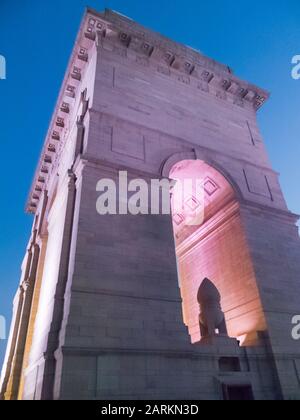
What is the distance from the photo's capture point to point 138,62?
17.3 m

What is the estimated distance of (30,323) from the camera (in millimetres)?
14844

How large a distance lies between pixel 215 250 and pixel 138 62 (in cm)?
1053

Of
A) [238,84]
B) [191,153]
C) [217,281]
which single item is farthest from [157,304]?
[238,84]

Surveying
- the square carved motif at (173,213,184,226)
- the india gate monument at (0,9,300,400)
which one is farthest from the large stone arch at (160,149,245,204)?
the square carved motif at (173,213,184,226)

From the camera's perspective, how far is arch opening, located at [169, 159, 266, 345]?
12.0 m

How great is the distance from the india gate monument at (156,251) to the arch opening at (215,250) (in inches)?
2.7

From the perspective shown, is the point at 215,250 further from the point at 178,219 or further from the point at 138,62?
the point at 138,62

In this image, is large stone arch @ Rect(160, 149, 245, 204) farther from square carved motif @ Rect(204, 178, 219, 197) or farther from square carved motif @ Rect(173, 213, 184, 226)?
square carved motif @ Rect(173, 213, 184, 226)

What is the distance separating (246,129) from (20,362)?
641 inches

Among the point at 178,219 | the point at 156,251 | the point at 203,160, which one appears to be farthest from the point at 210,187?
the point at 156,251

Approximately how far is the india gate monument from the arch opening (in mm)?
70

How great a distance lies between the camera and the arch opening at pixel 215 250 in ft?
39.5
